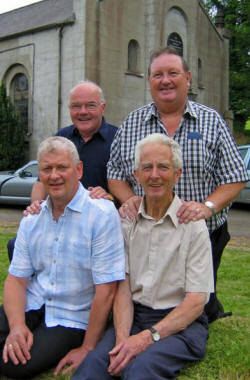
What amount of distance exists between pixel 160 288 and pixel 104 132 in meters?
1.78

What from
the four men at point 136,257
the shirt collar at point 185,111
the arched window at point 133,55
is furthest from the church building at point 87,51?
the four men at point 136,257

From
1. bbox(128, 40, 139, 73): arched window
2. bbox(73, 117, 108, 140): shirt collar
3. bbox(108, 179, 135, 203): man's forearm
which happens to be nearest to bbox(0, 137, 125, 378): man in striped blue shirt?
bbox(108, 179, 135, 203): man's forearm

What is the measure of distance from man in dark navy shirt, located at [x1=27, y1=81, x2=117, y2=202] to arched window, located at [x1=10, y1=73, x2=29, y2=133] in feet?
Answer: 72.8

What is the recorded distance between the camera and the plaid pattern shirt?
357 cm

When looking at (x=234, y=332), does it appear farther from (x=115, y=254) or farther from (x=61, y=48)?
(x=61, y=48)

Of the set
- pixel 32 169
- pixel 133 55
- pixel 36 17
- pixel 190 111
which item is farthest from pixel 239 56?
pixel 190 111

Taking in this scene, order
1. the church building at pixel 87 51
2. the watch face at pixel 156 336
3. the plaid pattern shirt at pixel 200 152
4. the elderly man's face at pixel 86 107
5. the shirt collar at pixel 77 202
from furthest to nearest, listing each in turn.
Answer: the church building at pixel 87 51, the elderly man's face at pixel 86 107, the plaid pattern shirt at pixel 200 152, the shirt collar at pixel 77 202, the watch face at pixel 156 336

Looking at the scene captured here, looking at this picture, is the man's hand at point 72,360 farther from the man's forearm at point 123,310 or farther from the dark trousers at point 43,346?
the man's forearm at point 123,310

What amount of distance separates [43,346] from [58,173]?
1.16 meters

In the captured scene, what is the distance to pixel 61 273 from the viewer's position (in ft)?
10.6

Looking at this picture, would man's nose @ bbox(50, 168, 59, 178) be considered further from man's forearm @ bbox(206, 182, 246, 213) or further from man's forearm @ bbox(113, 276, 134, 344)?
man's forearm @ bbox(206, 182, 246, 213)

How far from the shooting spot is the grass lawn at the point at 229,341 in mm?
3102

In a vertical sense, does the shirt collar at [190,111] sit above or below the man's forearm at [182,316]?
above

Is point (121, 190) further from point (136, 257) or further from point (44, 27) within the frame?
point (44, 27)
